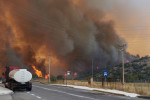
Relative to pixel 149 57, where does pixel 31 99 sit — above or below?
below

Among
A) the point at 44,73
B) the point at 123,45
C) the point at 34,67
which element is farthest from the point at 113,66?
the point at 123,45

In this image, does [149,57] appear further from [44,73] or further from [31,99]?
[31,99]

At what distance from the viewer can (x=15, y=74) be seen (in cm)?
2450

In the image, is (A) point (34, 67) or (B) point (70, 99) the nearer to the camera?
(B) point (70, 99)

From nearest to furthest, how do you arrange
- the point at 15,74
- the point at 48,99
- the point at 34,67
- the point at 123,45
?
the point at 48,99, the point at 15,74, the point at 123,45, the point at 34,67

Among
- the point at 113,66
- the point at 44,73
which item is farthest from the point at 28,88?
the point at 113,66

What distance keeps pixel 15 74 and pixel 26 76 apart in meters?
1.17

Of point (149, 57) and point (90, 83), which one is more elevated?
point (149, 57)

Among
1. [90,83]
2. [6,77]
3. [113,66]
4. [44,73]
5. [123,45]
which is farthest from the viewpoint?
[113,66]

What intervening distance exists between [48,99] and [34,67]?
63171 mm

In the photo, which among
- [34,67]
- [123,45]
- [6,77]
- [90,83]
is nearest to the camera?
[6,77]

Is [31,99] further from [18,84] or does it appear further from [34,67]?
[34,67]

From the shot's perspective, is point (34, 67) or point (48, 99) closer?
point (48, 99)

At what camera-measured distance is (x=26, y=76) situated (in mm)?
24828
